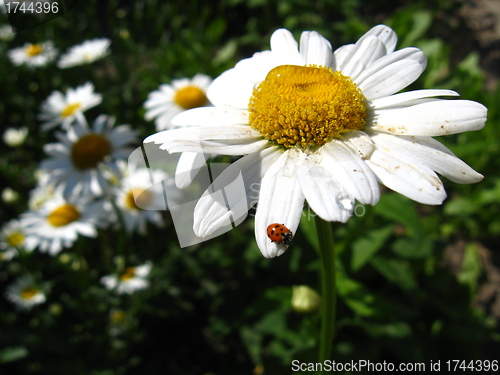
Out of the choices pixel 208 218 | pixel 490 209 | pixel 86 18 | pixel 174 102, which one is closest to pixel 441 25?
pixel 490 209

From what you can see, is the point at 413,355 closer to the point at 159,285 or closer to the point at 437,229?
the point at 437,229

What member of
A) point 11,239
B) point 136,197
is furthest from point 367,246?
point 11,239

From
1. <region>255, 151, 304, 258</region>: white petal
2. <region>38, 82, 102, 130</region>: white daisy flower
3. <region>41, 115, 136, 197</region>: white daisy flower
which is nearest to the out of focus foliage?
<region>38, 82, 102, 130</region>: white daisy flower

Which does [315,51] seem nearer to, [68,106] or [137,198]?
[137,198]

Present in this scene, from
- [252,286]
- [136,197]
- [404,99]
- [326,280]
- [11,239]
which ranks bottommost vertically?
[252,286]

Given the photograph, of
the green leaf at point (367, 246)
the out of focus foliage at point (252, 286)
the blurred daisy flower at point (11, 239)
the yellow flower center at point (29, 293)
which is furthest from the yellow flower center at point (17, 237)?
the green leaf at point (367, 246)

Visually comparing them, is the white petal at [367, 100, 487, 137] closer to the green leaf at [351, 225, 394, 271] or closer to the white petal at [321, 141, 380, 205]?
the white petal at [321, 141, 380, 205]

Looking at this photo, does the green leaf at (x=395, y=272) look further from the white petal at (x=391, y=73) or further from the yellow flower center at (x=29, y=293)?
the yellow flower center at (x=29, y=293)
